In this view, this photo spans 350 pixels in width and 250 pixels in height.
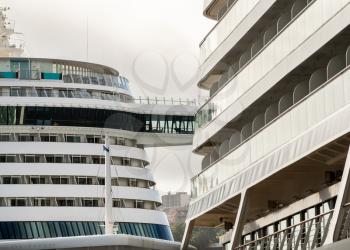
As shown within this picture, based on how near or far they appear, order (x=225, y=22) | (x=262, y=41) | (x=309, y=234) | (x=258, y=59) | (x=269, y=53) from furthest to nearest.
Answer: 1. (x=225, y=22)
2. (x=262, y=41)
3. (x=258, y=59)
4. (x=269, y=53)
5. (x=309, y=234)

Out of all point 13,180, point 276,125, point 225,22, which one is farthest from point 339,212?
point 13,180

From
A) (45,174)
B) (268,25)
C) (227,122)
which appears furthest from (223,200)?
(45,174)

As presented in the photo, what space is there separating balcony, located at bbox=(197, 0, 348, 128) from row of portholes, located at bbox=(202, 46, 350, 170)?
0.84 m

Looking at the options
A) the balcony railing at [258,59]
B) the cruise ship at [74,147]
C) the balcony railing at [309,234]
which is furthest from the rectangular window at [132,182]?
the balcony railing at [309,234]

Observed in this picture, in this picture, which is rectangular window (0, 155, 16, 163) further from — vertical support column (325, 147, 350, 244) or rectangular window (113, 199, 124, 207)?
vertical support column (325, 147, 350, 244)

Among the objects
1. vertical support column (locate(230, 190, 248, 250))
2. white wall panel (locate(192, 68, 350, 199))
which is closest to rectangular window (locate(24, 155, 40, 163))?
white wall panel (locate(192, 68, 350, 199))

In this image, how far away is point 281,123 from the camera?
34.1 m

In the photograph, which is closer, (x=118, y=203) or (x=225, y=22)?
(x=225, y=22)

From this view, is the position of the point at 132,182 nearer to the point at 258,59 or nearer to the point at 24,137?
the point at 24,137

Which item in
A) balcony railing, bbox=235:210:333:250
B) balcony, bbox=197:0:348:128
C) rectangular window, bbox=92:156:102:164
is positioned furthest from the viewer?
rectangular window, bbox=92:156:102:164

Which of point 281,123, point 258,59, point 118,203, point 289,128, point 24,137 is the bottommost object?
point 289,128

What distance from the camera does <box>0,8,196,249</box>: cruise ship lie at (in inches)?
3287

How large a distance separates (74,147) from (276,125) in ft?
172

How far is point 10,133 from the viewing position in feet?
281
